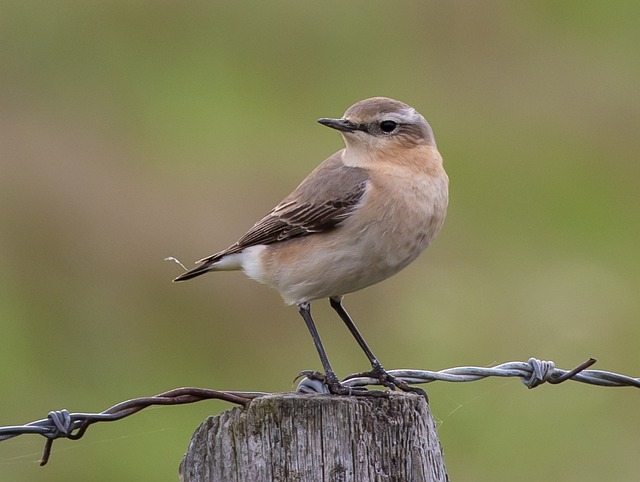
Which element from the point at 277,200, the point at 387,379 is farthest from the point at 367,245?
the point at 277,200

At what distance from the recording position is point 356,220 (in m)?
6.99

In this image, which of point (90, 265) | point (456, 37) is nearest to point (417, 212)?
point (90, 265)

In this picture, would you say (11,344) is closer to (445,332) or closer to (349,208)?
(445,332)

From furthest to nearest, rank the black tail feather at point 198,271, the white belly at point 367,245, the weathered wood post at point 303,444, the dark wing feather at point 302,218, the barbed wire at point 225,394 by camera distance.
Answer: the black tail feather at point 198,271 < the dark wing feather at point 302,218 < the white belly at point 367,245 < the barbed wire at point 225,394 < the weathered wood post at point 303,444

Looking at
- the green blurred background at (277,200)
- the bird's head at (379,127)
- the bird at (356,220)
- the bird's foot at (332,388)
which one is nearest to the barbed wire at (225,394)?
the bird's foot at (332,388)

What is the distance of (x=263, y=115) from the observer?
17.8 meters

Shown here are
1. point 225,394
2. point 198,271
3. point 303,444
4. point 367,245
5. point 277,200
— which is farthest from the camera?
point 277,200

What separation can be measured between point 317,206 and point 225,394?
2440mm

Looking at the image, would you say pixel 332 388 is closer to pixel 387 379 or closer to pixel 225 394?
pixel 387 379

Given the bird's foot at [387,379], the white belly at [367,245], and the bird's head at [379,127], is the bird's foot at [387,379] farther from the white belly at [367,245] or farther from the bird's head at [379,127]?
the bird's head at [379,127]

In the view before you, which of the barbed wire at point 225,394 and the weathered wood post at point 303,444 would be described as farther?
the barbed wire at point 225,394

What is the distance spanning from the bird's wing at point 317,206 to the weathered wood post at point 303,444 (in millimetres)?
2375

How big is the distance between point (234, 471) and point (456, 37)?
16135 millimetres

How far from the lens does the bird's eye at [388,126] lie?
7.66m
